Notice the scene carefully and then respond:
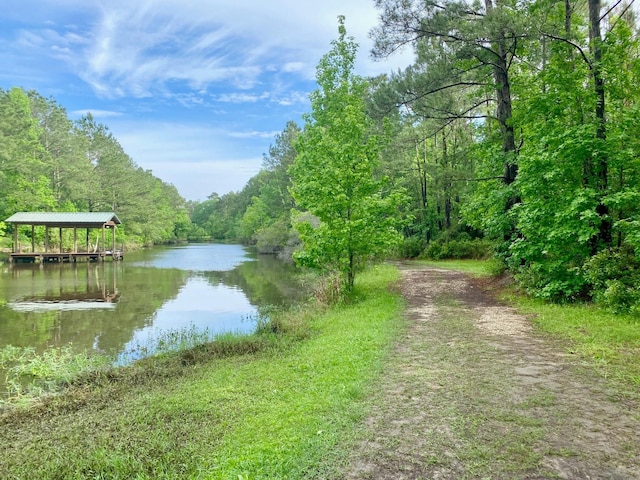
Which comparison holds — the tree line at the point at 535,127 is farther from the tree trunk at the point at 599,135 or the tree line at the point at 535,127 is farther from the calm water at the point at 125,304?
the calm water at the point at 125,304

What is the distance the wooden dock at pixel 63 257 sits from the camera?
3023 cm

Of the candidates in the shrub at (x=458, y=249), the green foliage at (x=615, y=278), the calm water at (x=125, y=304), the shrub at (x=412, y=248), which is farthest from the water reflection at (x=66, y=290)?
the shrub at (x=412, y=248)

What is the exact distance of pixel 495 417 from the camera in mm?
3742

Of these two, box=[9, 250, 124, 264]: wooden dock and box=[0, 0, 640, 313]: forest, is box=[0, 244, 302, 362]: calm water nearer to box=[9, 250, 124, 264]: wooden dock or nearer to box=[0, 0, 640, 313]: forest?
box=[0, 0, 640, 313]: forest

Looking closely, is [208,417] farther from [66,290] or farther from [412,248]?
[412,248]

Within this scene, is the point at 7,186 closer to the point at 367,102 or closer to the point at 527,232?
the point at 367,102

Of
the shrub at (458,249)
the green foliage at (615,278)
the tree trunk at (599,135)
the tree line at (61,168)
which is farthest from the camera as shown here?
the tree line at (61,168)

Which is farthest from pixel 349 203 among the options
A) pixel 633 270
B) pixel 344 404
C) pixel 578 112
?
pixel 344 404

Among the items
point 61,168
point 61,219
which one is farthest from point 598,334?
point 61,168

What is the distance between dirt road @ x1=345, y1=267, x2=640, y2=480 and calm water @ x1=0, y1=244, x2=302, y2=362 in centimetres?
583

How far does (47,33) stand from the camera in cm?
1388

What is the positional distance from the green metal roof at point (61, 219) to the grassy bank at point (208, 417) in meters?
27.7

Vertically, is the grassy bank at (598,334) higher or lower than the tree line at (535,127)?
lower

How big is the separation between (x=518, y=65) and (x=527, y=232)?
6.86m
